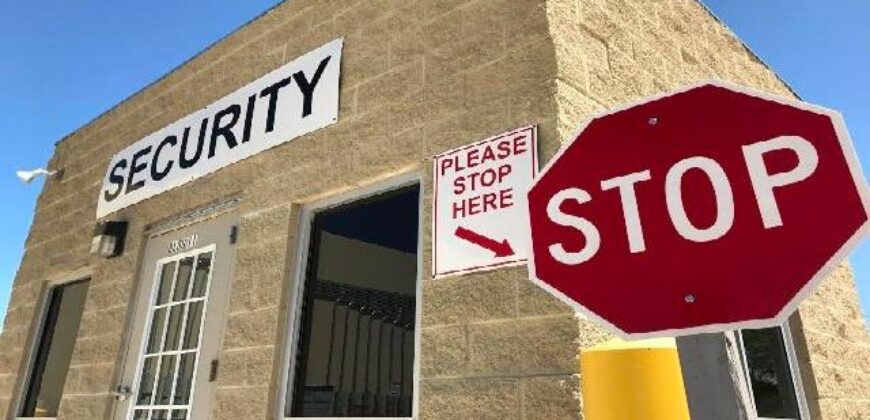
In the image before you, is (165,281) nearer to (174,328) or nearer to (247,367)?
(174,328)

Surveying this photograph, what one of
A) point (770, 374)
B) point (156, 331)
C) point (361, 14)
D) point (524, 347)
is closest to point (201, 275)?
point (156, 331)

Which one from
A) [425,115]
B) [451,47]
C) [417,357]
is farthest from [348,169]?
[417,357]

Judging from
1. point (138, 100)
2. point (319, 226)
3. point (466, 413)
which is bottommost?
point (466, 413)

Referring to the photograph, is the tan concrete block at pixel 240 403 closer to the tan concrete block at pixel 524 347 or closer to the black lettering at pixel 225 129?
the tan concrete block at pixel 524 347

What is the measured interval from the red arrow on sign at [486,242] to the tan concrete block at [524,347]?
349 millimetres

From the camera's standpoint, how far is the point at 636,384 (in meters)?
1.87

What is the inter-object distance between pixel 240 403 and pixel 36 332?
13.5ft

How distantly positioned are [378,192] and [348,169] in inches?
10.9

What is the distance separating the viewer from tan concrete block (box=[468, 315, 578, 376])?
2.69 meters

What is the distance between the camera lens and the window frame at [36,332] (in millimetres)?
6336

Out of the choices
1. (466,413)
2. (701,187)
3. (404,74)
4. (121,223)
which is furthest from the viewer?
(121,223)

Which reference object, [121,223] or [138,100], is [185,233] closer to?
[121,223]

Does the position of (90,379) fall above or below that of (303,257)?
below

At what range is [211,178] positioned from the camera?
521 centimetres
